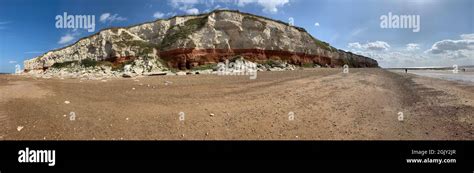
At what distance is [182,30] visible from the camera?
164 ft

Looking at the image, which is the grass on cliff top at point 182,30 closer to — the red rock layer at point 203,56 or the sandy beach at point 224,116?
the red rock layer at point 203,56

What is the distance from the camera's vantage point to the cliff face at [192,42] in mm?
47344

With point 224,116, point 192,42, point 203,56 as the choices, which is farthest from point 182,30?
point 224,116

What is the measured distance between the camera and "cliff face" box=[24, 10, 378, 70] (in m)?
47.3

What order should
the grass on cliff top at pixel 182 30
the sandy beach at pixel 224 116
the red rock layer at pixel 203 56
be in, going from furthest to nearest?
the grass on cliff top at pixel 182 30 → the red rock layer at pixel 203 56 → the sandy beach at pixel 224 116

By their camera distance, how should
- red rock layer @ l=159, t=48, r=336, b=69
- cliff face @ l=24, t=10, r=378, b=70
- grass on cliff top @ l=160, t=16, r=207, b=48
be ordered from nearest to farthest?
red rock layer @ l=159, t=48, r=336, b=69 → cliff face @ l=24, t=10, r=378, b=70 → grass on cliff top @ l=160, t=16, r=207, b=48

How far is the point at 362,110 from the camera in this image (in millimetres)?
10234

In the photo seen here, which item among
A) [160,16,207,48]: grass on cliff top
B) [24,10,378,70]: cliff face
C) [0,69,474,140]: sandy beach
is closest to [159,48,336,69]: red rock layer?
[24,10,378,70]: cliff face

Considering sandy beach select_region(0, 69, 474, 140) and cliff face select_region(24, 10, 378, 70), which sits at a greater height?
cliff face select_region(24, 10, 378, 70)

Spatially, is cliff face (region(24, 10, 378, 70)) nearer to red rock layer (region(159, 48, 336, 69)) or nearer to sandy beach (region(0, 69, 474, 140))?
red rock layer (region(159, 48, 336, 69))

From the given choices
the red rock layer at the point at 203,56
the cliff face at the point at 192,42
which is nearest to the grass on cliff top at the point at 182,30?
the cliff face at the point at 192,42
